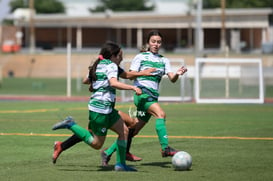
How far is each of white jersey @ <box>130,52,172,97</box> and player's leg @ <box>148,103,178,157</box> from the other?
11.9 inches

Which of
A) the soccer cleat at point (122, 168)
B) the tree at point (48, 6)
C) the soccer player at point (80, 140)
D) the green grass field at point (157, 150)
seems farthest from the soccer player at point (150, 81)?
the tree at point (48, 6)

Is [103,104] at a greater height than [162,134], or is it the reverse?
[103,104]

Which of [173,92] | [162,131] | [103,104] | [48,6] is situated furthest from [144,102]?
[48,6]

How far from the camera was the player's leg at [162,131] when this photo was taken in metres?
12.6

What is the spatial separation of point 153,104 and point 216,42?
89.0 m

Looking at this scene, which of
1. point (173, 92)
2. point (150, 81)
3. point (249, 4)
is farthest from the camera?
point (249, 4)

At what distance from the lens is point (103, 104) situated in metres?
11.7

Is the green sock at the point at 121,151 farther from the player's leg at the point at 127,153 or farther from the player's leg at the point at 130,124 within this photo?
the player's leg at the point at 130,124

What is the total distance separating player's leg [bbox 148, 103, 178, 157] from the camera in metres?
12.6

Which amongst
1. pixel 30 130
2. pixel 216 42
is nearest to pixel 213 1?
pixel 216 42

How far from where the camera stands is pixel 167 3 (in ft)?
407

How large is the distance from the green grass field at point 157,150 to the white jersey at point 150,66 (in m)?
1.26

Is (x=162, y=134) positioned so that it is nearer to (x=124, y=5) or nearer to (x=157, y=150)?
(x=157, y=150)

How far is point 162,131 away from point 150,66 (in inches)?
48.0
